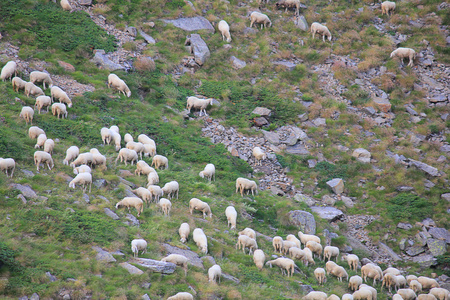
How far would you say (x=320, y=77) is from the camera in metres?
29.1

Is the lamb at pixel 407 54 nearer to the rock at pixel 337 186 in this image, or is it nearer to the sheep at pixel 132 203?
the rock at pixel 337 186

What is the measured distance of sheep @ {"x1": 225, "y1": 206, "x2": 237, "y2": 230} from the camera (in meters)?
16.8

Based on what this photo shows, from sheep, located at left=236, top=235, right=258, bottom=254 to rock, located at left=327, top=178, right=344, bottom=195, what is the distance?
814 cm

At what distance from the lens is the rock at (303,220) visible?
1842 cm

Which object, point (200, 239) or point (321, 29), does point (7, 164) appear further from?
point (321, 29)

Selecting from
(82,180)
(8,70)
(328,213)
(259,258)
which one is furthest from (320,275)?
(8,70)

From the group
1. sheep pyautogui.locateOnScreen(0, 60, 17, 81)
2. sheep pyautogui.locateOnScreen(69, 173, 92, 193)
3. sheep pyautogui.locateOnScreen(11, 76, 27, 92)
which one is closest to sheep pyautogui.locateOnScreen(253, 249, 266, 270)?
sheep pyautogui.locateOnScreen(69, 173, 92, 193)

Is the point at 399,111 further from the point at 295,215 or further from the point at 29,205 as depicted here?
the point at 29,205

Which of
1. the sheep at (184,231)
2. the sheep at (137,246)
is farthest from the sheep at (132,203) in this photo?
the sheep at (137,246)

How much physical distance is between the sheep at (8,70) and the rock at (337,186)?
59.4 feet

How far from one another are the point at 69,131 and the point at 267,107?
1284cm

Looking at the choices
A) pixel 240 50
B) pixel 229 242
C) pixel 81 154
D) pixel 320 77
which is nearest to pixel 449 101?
pixel 320 77

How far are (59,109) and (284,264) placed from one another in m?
13.1

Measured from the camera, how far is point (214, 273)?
501 inches
